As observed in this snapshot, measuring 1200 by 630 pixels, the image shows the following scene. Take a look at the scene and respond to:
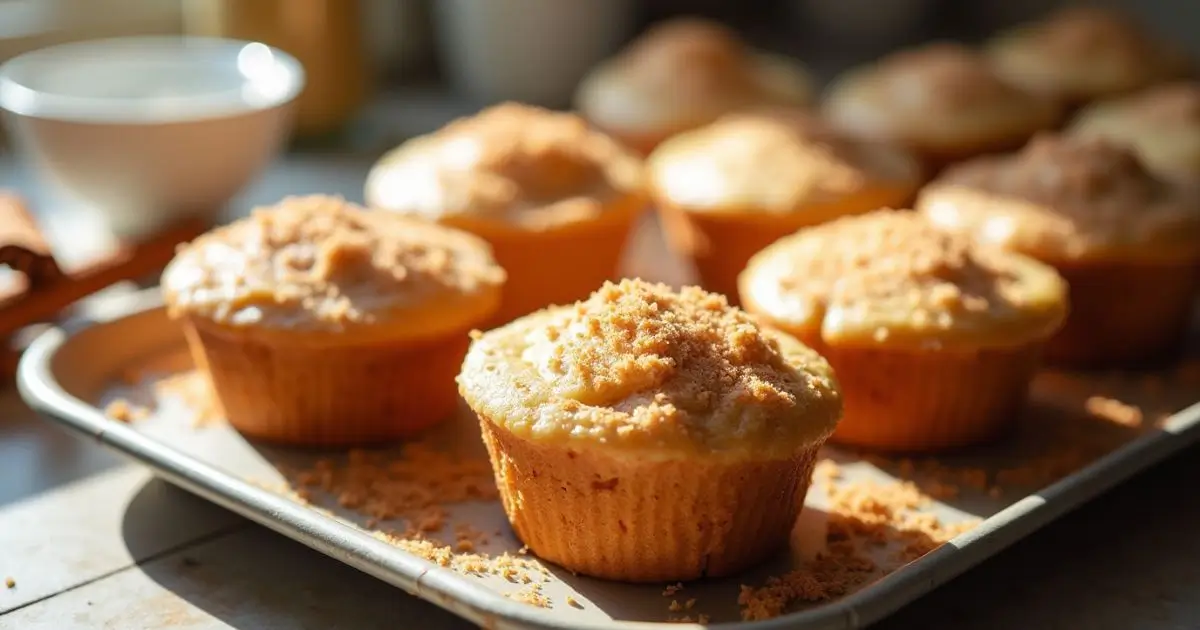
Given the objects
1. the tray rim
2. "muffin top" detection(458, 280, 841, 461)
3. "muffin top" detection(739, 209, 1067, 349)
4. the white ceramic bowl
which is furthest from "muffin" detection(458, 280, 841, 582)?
the white ceramic bowl

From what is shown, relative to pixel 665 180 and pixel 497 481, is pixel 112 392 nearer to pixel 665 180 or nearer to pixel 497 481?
pixel 497 481

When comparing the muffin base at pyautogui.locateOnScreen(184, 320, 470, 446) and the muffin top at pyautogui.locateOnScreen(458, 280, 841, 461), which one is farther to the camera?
the muffin base at pyautogui.locateOnScreen(184, 320, 470, 446)

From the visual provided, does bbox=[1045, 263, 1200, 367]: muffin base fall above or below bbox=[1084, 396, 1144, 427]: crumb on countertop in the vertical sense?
above

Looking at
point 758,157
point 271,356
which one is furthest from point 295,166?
point 271,356

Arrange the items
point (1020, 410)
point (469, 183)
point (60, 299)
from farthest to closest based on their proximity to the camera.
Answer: point (469, 183) < point (60, 299) < point (1020, 410)

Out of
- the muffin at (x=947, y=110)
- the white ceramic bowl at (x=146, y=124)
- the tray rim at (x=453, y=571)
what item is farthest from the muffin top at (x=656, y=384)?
the muffin at (x=947, y=110)

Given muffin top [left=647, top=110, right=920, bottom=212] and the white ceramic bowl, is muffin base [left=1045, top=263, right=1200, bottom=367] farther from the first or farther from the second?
the white ceramic bowl

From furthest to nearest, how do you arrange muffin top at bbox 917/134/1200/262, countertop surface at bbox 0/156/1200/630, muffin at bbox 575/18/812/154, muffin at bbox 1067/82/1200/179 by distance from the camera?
muffin at bbox 575/18/812/154
muffin at bbox 1067/82/1200/179
muffin top at bbox 917/134/1200/262
countertop surface at bbox 0/156/1200/630

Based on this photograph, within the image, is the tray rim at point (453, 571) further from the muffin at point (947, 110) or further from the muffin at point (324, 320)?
the muffin at point (947, 110)
